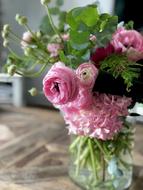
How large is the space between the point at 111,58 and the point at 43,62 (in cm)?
16

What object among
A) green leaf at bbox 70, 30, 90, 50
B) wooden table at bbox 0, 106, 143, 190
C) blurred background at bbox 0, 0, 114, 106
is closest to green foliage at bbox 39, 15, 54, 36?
green leaf at bbox 70, 30, 90, 50

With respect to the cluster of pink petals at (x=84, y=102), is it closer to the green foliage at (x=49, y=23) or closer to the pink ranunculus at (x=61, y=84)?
the pink ranunculus at (x=61, y=84)

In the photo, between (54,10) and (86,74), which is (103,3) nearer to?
(54,10)

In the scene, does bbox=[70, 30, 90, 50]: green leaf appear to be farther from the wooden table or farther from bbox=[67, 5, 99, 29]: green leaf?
the wooden table

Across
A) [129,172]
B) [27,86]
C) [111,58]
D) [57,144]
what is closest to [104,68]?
[111,58]

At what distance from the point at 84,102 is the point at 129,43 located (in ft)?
0.51

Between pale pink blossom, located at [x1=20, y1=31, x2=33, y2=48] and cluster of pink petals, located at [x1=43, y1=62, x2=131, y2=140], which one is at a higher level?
pale pink blossom, located at [x1=20, y1=31, x2=33, y2=48]

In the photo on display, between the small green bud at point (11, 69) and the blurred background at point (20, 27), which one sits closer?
the small green bud at point (11, 69)

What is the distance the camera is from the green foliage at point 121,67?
0.62 meters

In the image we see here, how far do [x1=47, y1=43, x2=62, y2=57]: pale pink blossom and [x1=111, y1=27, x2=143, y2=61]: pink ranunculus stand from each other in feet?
0.38

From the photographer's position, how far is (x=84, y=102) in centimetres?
66

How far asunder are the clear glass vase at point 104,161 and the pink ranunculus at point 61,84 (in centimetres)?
19

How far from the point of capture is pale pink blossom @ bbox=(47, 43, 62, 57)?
0.70 m

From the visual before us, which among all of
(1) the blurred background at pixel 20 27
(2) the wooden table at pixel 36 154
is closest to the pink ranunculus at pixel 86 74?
(2) the wooden table at pixel 36 154
